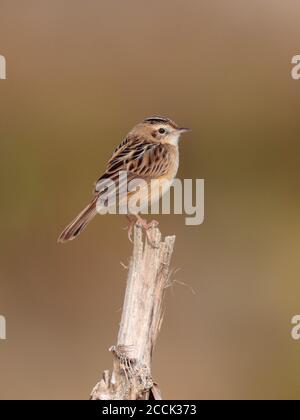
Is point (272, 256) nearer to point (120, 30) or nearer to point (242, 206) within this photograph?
point (242, 206)

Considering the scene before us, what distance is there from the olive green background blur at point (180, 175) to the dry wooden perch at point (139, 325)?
17.7ft

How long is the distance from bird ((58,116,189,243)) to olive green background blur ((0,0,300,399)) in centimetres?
399

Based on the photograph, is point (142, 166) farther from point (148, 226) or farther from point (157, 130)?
point (148, 226)

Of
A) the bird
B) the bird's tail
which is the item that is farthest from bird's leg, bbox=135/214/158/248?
the bird's tail

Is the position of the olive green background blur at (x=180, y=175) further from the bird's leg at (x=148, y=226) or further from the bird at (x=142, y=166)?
the bird's leg at (x=148, y=226)

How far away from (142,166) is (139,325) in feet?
7.69

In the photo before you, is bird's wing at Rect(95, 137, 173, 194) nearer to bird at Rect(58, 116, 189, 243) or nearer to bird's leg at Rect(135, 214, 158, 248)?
bird at Rect(58, 116, 189, 243)

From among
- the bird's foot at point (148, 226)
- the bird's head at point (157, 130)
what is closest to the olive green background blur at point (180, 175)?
the bird's head at point (157, 130)

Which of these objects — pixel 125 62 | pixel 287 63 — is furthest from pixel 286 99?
pixel 125 62

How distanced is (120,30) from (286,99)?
3273 mm

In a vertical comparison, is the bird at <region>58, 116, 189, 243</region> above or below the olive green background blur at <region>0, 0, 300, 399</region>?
below

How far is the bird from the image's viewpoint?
7652 millimetres

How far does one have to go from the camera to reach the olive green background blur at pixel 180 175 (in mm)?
12461

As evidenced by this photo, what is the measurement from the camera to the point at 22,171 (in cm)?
1576
